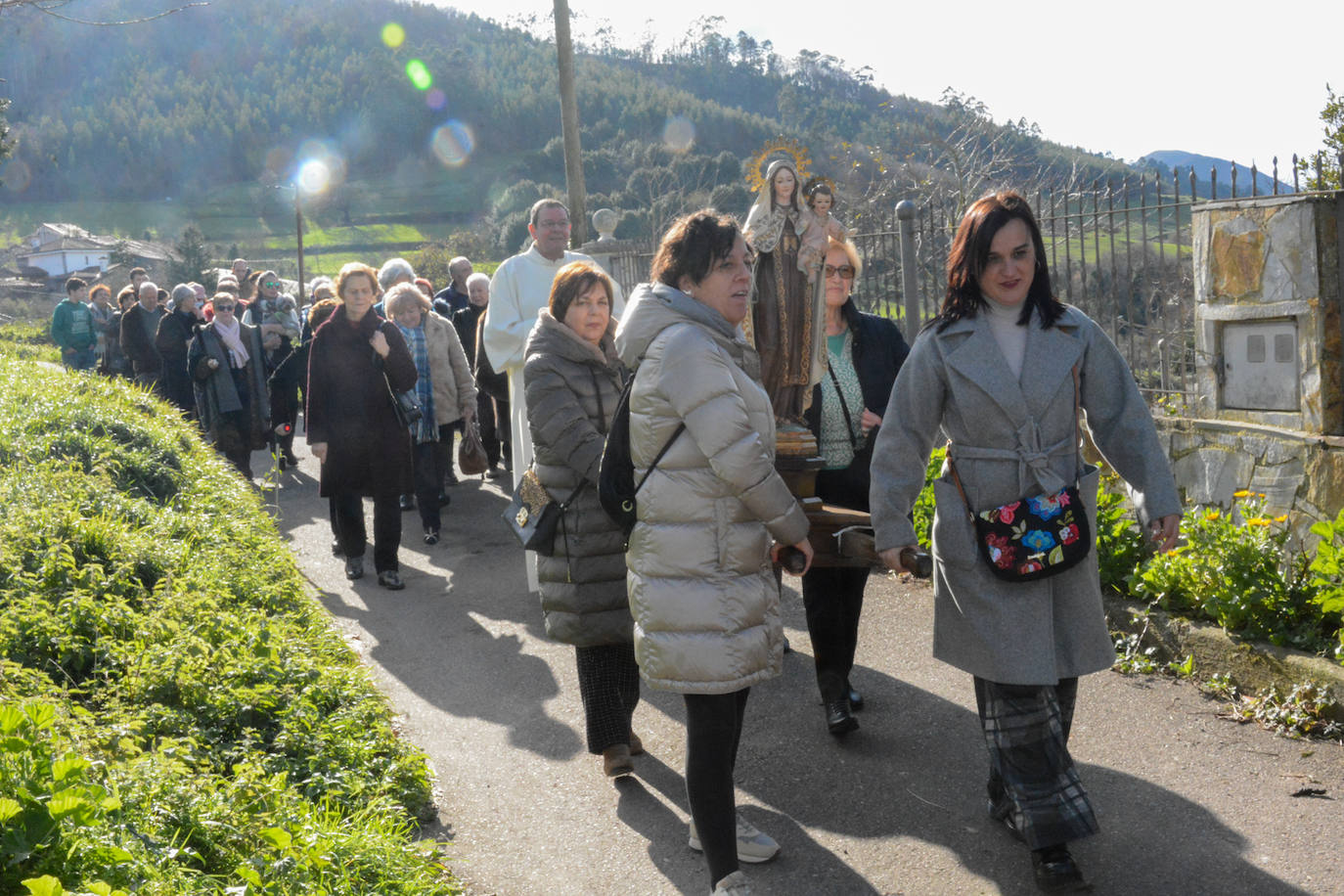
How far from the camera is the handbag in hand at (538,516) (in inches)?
178

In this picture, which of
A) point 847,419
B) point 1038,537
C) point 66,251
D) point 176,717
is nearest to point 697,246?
point 1038,537

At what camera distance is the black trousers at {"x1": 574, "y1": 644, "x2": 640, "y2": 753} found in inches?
178

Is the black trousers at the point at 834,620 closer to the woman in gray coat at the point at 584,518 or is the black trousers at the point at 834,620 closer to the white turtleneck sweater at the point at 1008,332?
the woman in gray coat at the point at 584,518

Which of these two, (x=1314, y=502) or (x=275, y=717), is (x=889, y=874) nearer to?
(x=275, y=717)

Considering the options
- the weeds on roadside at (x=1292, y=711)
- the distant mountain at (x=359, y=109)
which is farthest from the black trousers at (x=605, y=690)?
the distant mountain at (x=359, y=109)

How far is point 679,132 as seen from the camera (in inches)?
3369

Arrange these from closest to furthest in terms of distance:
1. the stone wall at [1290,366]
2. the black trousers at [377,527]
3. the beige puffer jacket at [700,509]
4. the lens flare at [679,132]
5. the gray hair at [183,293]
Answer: the beige puffer jacket at [700,509], the stone wall at [1290,366], the black trousers at [377,527], the gray hair at [183,293], the lens flare at [679,132]

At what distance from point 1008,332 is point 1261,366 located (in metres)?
2.81

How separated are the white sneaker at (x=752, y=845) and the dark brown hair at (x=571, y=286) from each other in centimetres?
197

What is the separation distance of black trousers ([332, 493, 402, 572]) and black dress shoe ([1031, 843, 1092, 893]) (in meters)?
5.07

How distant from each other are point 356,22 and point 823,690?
5584 inches

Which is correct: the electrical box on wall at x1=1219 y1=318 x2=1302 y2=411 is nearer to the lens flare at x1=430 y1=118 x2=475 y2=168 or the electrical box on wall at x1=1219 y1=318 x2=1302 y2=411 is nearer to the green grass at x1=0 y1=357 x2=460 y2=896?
the green grass at x1=0 y1=357 x2=460 y2=896

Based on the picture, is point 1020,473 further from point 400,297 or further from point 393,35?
point 393,35

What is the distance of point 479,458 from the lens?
320 inches
